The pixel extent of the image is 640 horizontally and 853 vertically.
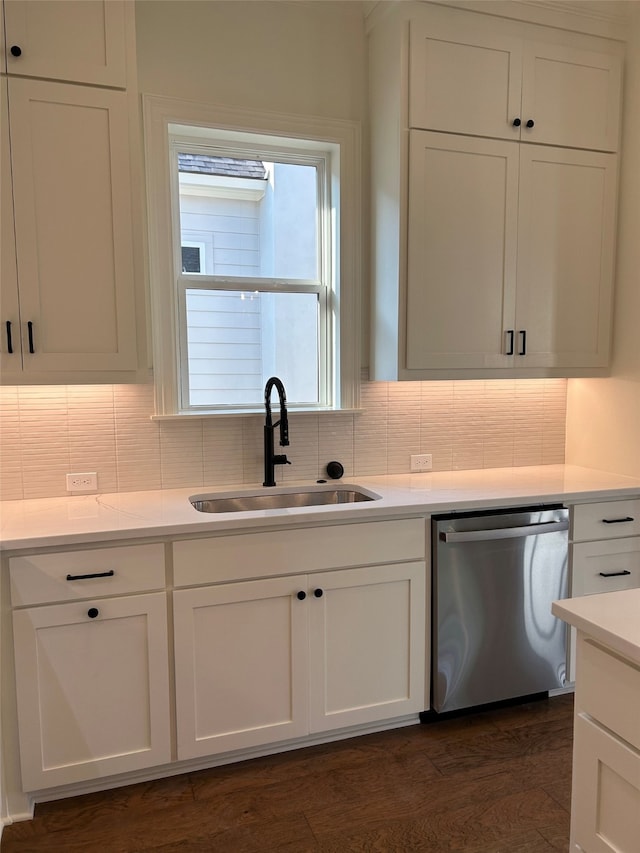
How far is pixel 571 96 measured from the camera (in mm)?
2637

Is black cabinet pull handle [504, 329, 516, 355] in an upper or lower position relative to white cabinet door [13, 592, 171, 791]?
upper

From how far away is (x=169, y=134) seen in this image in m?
2.50

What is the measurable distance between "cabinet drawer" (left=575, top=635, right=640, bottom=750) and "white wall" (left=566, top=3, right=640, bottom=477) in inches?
68.7

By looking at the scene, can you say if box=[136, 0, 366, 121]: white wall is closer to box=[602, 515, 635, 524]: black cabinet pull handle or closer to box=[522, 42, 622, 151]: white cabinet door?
box=[522, 42, 622, 151]: white cabinet door

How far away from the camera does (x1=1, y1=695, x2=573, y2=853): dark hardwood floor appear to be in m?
1.84

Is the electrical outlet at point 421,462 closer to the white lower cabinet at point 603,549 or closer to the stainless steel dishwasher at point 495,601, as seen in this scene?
the stainless steel dishwasher at point 495,601

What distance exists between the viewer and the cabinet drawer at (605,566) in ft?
8.38

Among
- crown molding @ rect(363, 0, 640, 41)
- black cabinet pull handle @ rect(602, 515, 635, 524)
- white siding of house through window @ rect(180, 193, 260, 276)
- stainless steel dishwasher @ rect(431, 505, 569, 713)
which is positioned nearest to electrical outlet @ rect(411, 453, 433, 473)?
stainless steel dishwasher @ rect(431, 505, 569, 713)

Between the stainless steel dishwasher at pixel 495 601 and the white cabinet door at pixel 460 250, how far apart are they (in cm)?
71

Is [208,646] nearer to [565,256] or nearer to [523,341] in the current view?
[523,341]

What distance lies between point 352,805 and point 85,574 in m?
1.15

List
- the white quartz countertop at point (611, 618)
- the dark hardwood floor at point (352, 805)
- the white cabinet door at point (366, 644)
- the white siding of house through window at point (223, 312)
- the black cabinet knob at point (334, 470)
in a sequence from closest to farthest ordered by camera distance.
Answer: the white quartz countertop at point (611, 618)
the dark hardwood floor at point (352, 805)
the white cabinet door at point (366, 644)
the white siding of house through window at point (223, 312)
the black cabinet knob at point (334, 470)

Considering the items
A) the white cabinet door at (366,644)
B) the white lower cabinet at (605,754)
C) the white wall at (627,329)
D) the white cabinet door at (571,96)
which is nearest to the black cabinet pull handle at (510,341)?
the white wall at (627,329)

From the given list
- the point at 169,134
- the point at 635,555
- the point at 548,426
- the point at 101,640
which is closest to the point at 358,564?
the point at 101,640
